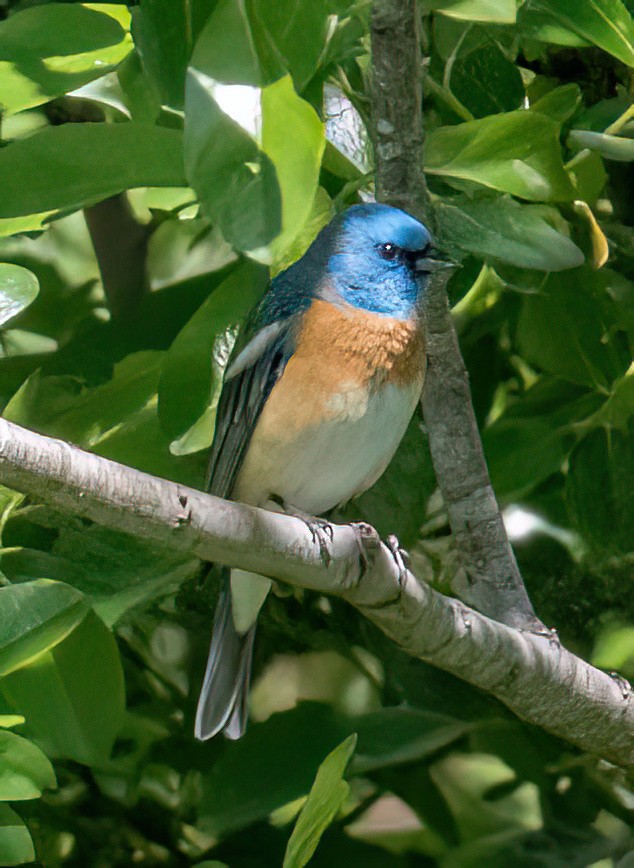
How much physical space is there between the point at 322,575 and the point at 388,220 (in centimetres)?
73

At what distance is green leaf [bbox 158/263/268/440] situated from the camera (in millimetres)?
1831

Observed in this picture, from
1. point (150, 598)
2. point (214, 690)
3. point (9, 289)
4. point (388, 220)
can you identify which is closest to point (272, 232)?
point (9, 289)

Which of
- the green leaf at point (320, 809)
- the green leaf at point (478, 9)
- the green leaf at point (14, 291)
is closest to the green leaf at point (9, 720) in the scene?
the green leaf at point (320, 809)

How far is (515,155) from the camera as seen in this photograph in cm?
176

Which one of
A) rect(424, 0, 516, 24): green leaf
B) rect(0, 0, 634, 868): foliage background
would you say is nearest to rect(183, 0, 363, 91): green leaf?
rect(0, 0, 634, 868): foliage background

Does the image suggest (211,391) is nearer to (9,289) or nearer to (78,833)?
(9,289)

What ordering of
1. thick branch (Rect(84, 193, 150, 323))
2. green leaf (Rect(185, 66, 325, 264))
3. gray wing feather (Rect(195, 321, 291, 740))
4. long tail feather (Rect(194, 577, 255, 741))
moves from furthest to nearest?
thick branch (Rect(84, 193, 150, 323)) < long tail feather (Rect(194, 577, 255, 741)) < gray wing feather (Rect(195, 321, 291, 740)) < green leaf (Rect(185, 66, 325, 264))

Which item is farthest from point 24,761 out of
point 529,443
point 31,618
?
point 529,443

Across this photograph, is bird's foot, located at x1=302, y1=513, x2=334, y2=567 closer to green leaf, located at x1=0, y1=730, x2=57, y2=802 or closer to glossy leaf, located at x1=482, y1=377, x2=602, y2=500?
green leaf, located at x1=0, y1=730, x2=57, y2=802

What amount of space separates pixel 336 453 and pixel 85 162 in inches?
25.3

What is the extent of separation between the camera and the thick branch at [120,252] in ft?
7.79

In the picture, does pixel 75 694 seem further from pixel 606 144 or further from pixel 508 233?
pixel 606 144

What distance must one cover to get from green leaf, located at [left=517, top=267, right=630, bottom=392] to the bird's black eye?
0.77 ft

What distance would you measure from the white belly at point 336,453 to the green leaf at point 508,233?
28cm
